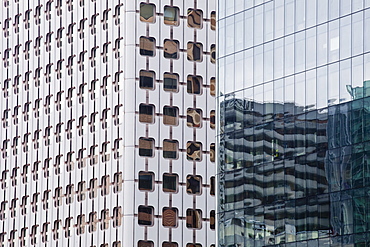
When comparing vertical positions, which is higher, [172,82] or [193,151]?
[172,82]

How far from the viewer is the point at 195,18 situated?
3767 inches

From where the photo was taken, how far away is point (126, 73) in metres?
92.5

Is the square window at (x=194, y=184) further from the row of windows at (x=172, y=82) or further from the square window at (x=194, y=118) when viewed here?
the row of windows at (x=172, y=82)

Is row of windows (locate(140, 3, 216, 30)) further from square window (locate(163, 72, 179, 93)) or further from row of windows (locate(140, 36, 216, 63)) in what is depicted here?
square window (locate(163, 72, 179, 93))

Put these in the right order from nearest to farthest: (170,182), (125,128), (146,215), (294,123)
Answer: (294,123)
(146,215)
(125,128)
(170,182)

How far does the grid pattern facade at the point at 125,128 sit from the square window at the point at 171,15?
8cm

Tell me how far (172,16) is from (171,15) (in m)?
0.11

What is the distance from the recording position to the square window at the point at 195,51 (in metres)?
94.8

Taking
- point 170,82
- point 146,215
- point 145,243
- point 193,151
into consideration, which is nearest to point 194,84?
point 170,82

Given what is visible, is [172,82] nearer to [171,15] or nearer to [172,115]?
[172,115]

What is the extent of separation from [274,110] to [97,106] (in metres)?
32.0

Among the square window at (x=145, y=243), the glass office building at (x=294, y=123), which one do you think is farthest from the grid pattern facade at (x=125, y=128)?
the glass office building at (x=294, y=123)

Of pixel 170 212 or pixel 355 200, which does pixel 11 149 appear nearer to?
pixel 170 212

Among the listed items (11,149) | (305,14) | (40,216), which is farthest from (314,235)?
(11,149)
